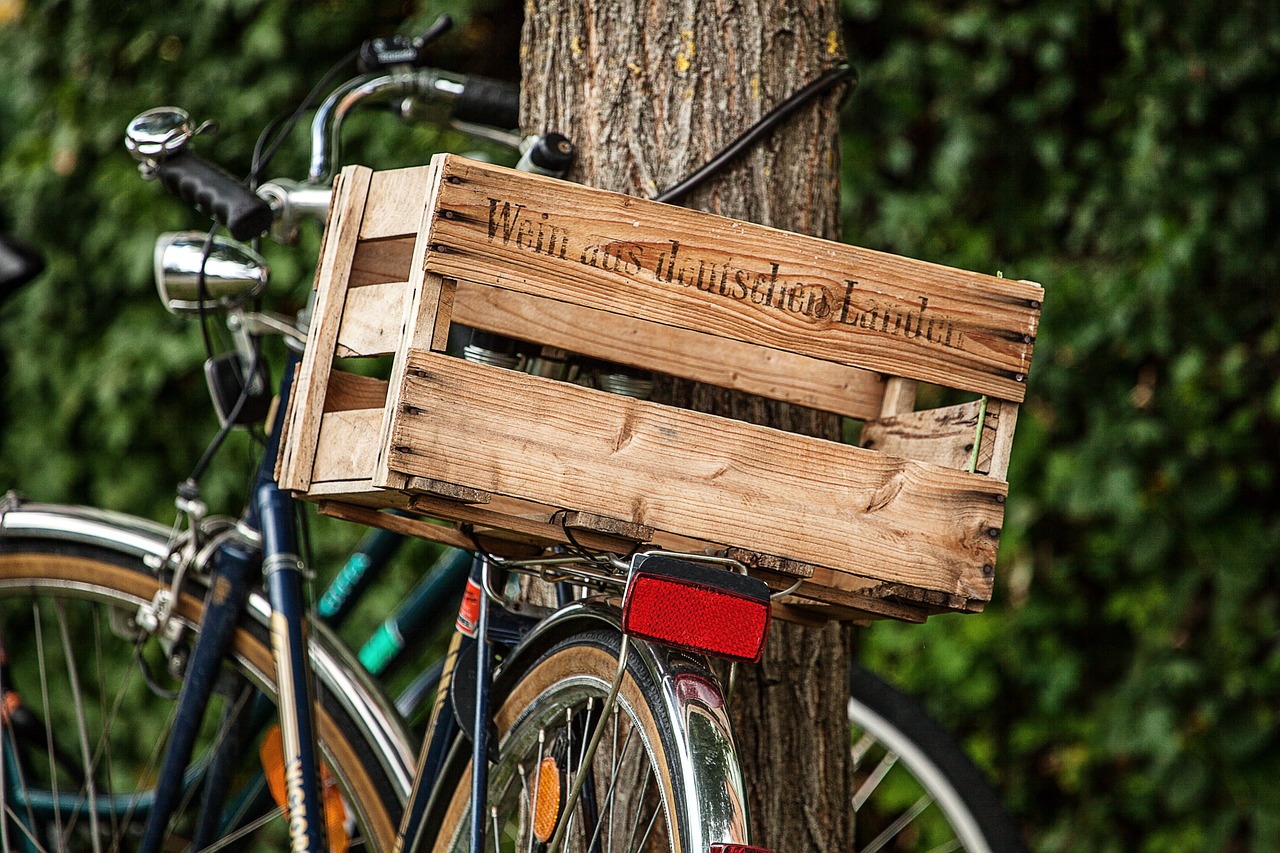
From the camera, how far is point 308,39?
2930mm

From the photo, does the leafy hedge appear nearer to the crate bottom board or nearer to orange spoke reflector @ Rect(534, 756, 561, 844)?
the crate bottom board

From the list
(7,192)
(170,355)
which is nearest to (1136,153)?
(170,355)

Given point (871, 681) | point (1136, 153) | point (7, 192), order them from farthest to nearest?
point (7, 192), point (1136, 153), point (871, 681)

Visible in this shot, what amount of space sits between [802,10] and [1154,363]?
1.37 m

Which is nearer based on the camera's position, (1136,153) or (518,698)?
(518,698)

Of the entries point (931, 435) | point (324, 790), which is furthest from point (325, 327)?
point (324, 790)

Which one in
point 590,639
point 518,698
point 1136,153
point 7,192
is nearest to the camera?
point 590,639

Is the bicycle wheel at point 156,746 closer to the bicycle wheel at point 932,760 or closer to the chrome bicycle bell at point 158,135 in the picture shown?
the chrome bicycle bell at point 158,135

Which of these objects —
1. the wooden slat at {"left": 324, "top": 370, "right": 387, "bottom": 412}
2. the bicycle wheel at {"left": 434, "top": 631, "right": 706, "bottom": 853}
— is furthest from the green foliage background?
the wooden slat at {"left": 324, "top": 370, "right": 387, "bottom": 412}

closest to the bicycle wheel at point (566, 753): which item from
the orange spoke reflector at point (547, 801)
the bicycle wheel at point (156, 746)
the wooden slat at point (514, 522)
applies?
the orange spoke reflector at point (547, 801)

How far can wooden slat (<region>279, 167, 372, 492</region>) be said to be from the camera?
1134 millimetres

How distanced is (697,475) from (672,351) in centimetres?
21

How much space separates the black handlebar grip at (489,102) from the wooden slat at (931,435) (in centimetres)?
67

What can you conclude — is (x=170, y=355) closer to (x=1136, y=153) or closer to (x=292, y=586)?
(x=292, y=586)
